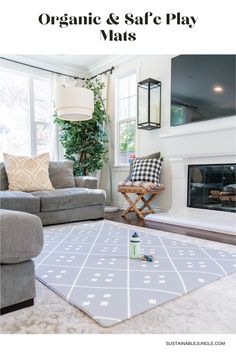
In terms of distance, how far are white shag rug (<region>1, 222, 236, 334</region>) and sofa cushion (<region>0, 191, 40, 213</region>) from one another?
4.79ft

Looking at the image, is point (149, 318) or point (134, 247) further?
point (134, 247)

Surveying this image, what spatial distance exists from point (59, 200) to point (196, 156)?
5.68ft

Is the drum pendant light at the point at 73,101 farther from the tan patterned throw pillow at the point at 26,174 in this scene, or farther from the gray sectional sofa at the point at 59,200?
the gray sectional sofa at the point at 59,200

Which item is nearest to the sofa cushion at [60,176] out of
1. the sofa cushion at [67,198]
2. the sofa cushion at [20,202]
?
the sofa cushion at [67,198]

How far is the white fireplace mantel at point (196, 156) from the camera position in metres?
2.75

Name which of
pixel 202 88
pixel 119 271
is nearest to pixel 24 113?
pixel 202 88

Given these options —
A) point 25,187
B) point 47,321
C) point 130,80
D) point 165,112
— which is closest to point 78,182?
point 25,187

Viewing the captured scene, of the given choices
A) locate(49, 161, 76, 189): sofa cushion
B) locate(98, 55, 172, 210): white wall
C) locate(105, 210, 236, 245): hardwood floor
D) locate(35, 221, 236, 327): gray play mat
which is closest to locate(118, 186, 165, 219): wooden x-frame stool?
locate(105, 210, 236, 245): hardwood floor

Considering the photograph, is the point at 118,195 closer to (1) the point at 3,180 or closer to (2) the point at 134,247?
(1) the point at 3,180

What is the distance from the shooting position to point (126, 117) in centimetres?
440

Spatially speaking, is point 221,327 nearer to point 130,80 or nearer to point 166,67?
point 166,67

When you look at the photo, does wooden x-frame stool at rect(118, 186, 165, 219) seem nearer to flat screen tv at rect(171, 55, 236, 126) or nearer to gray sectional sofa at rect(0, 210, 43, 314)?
flat screen tv at rect(171, 55, 236, 126)

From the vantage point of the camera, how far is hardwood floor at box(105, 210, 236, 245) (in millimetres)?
2373
